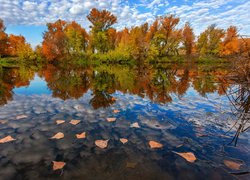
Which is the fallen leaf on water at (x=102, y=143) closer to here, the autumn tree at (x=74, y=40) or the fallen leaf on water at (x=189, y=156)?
the fallen leaf on water at (x=189, y=156)

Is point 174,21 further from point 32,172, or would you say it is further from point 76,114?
point 32,172

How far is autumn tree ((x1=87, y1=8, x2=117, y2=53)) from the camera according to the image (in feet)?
145

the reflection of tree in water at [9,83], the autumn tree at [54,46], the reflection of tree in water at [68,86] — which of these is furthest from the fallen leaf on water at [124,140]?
the autumn tree at [54,46]

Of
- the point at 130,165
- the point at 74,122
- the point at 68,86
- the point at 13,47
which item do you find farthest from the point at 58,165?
the point at 13,47

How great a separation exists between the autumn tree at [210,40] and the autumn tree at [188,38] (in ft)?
11.3

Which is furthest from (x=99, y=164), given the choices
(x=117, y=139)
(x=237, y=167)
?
(x=237, y=167)

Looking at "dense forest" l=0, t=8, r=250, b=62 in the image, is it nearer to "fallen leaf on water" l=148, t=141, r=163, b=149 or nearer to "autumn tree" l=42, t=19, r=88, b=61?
"autumn tree" l=42, t=19, r=88, b=61

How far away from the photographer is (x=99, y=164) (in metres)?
3.04

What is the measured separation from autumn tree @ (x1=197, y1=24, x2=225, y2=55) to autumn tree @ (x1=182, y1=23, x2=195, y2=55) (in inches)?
136

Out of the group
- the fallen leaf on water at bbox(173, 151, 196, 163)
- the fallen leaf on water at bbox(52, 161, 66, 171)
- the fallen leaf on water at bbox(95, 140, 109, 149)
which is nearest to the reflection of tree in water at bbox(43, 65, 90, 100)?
the fallen leaf on water at bbox(95, 140, 109, 149)

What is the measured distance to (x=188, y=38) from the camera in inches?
2082

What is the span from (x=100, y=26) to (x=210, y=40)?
1449 inches

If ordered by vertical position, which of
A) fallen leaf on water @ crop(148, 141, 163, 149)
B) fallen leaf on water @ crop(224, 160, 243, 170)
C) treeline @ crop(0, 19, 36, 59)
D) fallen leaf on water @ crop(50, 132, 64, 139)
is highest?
treeline @ crop(0, 19, 36, 59)

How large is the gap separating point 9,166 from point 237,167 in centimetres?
434
